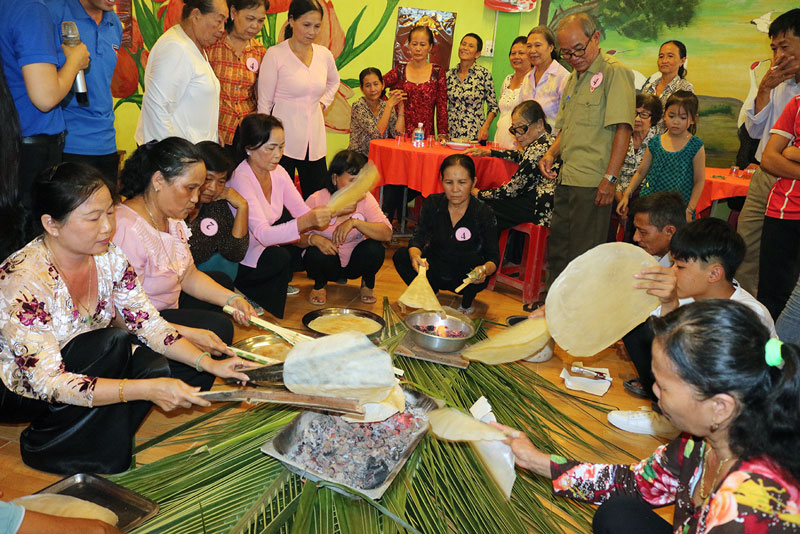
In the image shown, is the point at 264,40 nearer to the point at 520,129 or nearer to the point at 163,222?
the point at 520,129

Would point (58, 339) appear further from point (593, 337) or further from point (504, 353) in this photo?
point (593, 337)

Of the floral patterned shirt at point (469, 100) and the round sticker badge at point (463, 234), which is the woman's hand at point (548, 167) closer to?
the round sticker badge at point (463, 234)

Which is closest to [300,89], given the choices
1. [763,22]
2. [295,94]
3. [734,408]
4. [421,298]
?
[295,94]

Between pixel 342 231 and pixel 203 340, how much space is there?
5.67ft

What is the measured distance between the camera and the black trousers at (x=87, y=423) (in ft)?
6.15

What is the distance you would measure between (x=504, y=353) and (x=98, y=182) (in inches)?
54.3

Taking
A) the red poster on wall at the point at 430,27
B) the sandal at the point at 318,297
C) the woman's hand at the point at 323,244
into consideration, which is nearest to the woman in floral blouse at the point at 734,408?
the woman's hand at the point at 323,244

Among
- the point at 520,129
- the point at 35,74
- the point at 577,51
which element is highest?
the point at 577,51

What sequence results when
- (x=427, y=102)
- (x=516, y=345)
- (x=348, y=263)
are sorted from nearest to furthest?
1. (x=516, y=345)
2. (x=348, y=263)
3. (x=427, y=102)

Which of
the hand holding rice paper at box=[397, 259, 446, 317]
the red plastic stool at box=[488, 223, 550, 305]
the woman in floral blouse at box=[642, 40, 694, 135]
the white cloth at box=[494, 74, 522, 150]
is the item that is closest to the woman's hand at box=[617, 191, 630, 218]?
the red plastic stool at box=[488, 223, 550, 305]

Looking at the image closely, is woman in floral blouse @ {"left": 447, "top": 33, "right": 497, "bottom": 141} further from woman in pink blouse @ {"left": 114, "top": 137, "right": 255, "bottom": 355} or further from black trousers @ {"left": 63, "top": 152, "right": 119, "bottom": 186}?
woman in pink blouse @ {"left": 114, "top": 137, "right": 255, "bottom": 355}

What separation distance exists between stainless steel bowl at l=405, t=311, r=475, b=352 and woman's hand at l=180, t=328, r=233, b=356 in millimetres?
724

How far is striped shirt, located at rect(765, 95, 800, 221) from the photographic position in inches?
106

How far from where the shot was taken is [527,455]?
1.52 m
